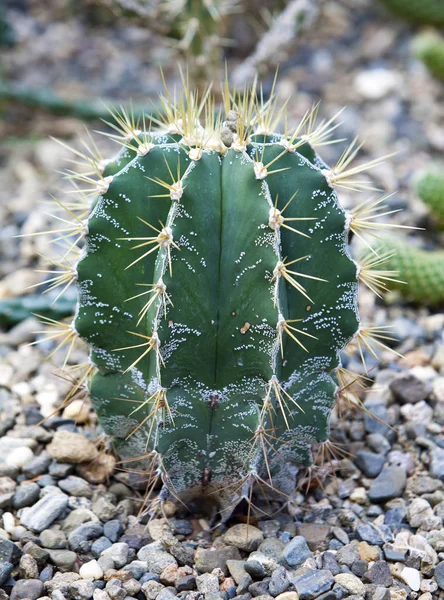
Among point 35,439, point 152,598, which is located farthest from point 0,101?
point 152,598

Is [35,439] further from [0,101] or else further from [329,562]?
[0,101]

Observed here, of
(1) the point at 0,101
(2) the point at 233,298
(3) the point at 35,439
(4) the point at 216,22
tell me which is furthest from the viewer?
(1) the point at 0,101

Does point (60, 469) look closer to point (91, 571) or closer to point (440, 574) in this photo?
point (91, 571)

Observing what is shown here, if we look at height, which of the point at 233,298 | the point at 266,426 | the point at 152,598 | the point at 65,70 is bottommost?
the point at 152,598

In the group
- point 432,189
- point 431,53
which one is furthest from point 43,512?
point 431,53

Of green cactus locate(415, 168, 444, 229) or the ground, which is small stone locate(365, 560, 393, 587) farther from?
green cactus locate(415, 168, 444, 229)

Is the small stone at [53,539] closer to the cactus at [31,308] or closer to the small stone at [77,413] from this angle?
the small stone at [77,413]
